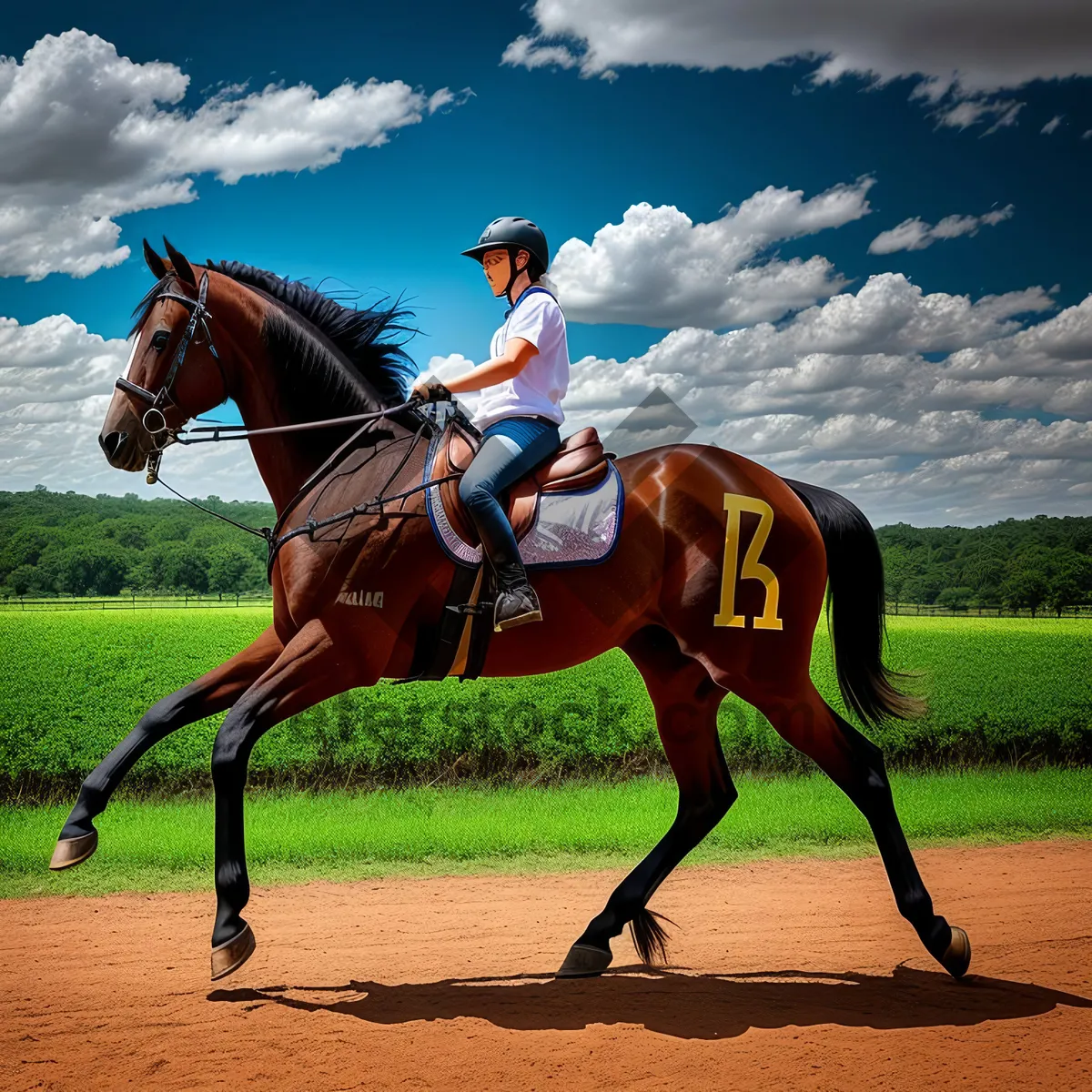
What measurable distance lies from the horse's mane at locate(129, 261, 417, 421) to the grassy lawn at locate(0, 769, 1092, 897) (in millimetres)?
3900

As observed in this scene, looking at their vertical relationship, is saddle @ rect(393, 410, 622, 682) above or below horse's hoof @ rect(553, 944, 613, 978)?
above

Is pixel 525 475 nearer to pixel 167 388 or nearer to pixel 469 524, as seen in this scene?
pixel 469 524

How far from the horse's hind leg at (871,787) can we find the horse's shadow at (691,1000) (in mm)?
249

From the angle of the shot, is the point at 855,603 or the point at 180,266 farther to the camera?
the point at 855,603

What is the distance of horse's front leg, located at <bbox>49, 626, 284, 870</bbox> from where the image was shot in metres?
4.18

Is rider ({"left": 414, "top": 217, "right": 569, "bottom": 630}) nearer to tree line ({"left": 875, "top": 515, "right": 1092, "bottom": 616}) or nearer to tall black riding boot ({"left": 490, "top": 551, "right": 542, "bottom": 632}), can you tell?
tall black riding boot ({"left": 490, "top": 551, "right": 542, "bottom": 632})

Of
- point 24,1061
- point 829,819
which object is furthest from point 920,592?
point 24,1061

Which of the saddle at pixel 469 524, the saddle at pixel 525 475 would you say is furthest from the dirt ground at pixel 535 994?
the saddle at pixel 525 475

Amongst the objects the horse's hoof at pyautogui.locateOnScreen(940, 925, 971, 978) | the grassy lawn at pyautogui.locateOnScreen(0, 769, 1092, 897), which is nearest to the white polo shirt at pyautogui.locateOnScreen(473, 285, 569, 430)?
the horse's hoof at pyautogui.locateOnScreen(940, 925, 971, 978)

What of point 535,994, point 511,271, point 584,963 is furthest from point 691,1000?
point 511,271

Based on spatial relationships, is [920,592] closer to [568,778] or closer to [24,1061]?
[568,778]

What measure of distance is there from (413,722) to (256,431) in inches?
206

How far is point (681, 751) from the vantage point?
16.8ft

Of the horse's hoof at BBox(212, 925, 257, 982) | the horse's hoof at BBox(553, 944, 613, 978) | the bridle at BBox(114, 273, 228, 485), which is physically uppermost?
the bridle at BBox(114, 273, 228, 485)
